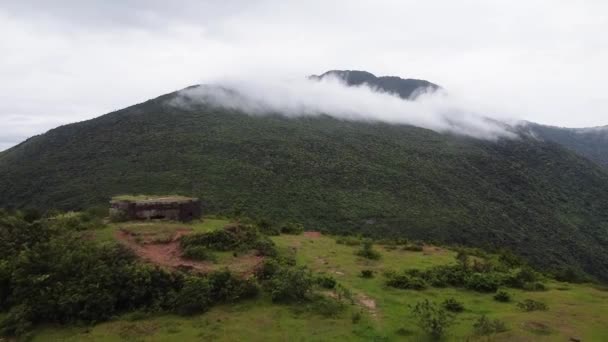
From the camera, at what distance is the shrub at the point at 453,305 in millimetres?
16531

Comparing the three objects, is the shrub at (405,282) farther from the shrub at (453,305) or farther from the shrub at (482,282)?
the shrub at (453,305)

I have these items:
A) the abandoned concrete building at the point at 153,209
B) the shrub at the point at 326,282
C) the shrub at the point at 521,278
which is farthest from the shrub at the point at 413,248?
the abandoned concrete building at the point at 153,209

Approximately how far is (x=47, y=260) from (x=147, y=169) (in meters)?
45.1

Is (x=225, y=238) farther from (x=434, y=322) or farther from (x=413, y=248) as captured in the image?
(x=413, y=248)

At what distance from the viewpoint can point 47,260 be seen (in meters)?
17.5

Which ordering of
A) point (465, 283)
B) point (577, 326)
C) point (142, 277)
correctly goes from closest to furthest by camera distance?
1. point (577, 326)
2. point (142, 277)
3. point (465, 283)

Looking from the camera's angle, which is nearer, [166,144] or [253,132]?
[166,144]

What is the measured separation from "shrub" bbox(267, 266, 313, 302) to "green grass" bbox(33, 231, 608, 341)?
405mm

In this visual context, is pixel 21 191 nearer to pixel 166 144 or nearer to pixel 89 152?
pixel 89 152

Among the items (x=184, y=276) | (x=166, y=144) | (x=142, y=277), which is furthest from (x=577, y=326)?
(x=166, y=144)

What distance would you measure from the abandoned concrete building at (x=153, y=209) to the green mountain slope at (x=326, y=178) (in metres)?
23.7

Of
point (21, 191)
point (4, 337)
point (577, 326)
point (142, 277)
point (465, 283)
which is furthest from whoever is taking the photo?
point (21, 191)

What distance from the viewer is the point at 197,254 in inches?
766

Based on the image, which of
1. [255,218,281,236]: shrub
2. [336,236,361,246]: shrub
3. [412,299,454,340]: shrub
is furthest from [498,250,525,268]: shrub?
[255,218,281,236]: shrub
